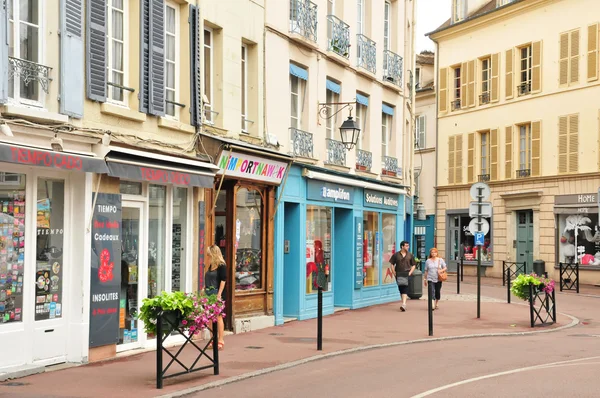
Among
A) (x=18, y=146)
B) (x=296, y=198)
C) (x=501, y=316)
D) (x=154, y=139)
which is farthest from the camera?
(x=501, y=316)

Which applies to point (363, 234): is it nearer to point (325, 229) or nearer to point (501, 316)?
point (325, 229)

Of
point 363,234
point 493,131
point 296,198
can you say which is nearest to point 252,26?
point 296,198

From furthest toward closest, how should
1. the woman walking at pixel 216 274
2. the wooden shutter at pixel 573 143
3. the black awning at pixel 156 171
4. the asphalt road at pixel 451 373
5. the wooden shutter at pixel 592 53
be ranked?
the wooden shutter at pixel 573 143, the wooden shutter at pixel 592 53, the woman walking at pixel 216 274, the black awning at pixel 156 171, the asphalt road at pixel 451 373

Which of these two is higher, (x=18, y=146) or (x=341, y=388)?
(x=18, y=146)

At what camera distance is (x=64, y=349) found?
40.2ft

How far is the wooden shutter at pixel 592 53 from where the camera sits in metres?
34.2

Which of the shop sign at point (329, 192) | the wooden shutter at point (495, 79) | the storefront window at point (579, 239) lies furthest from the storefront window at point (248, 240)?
the wooden shutter at point (495, 79)

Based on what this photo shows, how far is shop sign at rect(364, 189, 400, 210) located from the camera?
23.6 m

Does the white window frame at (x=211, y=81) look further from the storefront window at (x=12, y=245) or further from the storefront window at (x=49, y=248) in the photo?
the storefront window at (x=12, y=245)

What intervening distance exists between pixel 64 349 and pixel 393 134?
1531 cm

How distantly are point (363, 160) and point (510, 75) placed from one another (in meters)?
17.4

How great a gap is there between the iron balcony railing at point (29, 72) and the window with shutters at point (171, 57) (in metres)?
3.30

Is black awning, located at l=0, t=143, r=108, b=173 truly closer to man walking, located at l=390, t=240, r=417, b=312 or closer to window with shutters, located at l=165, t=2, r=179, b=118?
window with shutters, located at l=165, t=2, r=179, b=118

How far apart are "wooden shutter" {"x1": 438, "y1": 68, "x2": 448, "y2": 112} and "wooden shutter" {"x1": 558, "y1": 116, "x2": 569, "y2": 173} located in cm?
784
